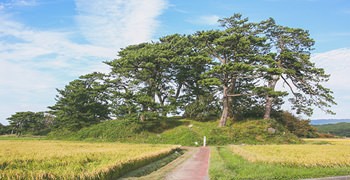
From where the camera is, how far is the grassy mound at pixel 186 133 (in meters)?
27.5

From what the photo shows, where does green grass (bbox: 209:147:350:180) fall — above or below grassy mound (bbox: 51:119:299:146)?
below

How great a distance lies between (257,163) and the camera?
467 inches

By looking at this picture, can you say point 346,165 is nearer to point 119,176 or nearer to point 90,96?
point 119,176

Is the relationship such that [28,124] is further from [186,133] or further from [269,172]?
[269,172]

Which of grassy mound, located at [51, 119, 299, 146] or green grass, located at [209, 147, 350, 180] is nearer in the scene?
green grass, located at [209, 147, 350, 180]

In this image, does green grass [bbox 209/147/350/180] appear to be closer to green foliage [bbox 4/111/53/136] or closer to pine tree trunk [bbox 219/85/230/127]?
pine tree trunk [bbox 219/85/230/127]

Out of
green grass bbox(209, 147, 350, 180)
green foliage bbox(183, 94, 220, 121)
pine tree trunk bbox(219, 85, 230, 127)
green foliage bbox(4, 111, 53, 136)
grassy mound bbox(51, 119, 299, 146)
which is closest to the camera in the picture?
green grass bbox(209, 147, 350, 180)

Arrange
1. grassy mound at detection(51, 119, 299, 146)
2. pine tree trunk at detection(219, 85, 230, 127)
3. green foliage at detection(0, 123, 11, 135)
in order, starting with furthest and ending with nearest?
green foliage at detection(0, 123, 11, 135) → pine tree trunk at detection(219, 85, 230, 127) → grassy mound at detection(51, 119, 299, 146)

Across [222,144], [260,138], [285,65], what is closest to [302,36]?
[285,65]

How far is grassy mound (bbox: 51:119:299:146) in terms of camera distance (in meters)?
27.5

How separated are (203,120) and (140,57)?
1041 cm

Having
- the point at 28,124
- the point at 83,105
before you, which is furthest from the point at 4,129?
the point at 83,105

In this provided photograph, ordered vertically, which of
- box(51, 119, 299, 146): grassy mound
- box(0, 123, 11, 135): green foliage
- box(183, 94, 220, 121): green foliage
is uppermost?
box(183, 94, 220, 121): green foliage

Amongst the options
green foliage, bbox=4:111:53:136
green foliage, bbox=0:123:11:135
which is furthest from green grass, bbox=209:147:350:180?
green foliage, bbox=0:123:11:135
